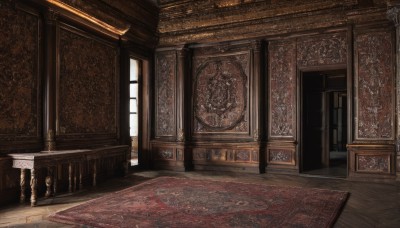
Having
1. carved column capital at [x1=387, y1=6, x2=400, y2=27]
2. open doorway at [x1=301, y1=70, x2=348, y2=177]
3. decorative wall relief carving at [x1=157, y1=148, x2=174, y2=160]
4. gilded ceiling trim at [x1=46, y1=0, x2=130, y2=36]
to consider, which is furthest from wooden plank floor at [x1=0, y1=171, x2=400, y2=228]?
gilded ceiling trim at [x1=46, y1=0, x2=130, y2=36]

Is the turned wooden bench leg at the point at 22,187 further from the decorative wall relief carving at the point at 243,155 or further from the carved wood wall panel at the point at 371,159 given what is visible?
the carved wood wall panel at the point at 371,159

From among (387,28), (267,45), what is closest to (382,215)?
(387,28)

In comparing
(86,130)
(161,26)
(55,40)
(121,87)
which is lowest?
(86,130)

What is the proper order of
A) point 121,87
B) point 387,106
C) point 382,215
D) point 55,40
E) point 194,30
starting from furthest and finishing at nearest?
point 194,30
point 121,87
point 387,106
point 55,40
point 382,215

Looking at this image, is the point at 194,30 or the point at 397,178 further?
the point at 194,30

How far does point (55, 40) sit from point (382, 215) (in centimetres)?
537

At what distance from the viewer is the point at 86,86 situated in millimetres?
6059

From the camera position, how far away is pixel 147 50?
7965 mm

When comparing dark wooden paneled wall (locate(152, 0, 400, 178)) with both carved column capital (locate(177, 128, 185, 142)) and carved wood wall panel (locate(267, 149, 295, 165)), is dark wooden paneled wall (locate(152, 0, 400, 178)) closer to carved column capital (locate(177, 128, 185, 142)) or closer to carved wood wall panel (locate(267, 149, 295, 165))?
carved wood wall panel (locate(267, 149, 295, 165))

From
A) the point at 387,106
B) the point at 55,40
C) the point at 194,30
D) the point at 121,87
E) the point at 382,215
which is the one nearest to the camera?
the point at 382,215

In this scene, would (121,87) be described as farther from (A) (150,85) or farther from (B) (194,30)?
(B) (194,30)

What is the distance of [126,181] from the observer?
602cm

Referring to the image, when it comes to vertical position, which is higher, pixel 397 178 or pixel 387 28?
pixel 387 28

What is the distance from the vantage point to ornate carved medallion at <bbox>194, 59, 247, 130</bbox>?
24.4 feet
